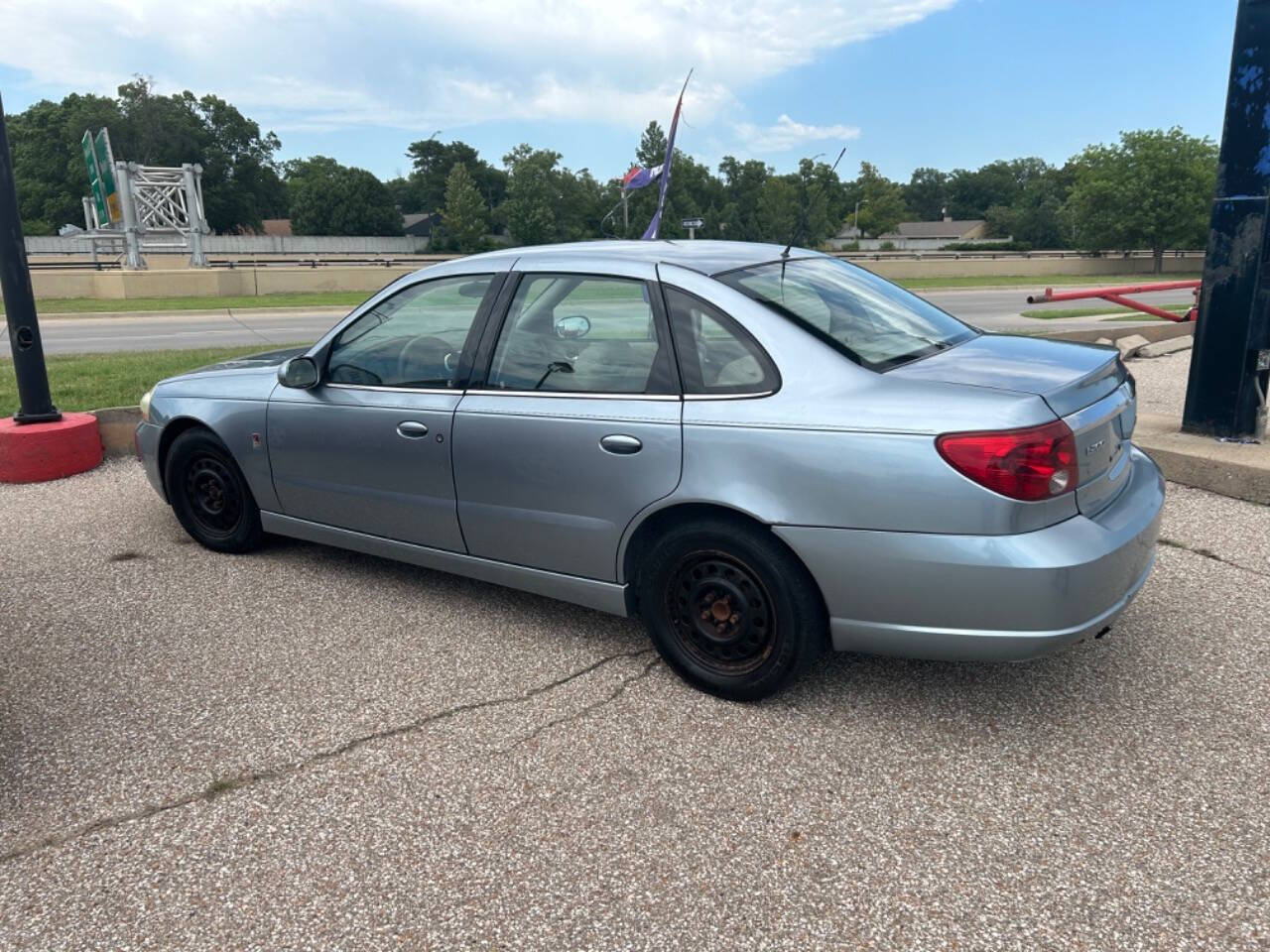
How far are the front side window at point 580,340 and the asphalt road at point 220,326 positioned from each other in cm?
1254

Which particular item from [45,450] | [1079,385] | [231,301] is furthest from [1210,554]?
[231,301]

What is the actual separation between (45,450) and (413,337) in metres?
3.92

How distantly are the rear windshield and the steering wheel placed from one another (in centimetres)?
126

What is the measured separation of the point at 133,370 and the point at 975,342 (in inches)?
368

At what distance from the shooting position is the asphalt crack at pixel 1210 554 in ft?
14.7

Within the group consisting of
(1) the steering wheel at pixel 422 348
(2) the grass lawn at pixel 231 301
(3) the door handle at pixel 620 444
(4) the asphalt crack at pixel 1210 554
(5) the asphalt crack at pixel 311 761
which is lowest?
(5) the asphalt crack at pixel 311 761

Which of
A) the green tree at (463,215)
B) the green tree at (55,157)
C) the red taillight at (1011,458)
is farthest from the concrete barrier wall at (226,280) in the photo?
the green tree at (55,157)

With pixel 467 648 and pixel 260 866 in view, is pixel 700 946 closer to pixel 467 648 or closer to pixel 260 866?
pixel 260 866

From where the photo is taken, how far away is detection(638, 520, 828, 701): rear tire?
10.1ft

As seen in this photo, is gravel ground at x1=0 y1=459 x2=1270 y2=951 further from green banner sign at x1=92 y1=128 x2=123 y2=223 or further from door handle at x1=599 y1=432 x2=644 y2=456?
green banner sign at x1=92 y1=128 x2=123 y2=223

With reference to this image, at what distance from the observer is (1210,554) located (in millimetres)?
4719

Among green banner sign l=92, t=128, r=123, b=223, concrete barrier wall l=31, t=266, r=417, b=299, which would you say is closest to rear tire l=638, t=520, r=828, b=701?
concrete barrier wall l=31, t=266, r=417, b=299

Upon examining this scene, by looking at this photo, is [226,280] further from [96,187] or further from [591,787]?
[591,787]

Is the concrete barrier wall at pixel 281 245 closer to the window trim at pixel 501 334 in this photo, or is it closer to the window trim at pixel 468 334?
the window trim at pixel 468 334
